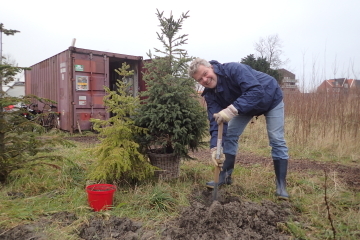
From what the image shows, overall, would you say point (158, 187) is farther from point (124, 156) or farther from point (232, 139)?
point (232, 139)

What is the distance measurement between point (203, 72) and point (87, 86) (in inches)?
227

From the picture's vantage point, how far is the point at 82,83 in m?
7.71

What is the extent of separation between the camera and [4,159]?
3.09m

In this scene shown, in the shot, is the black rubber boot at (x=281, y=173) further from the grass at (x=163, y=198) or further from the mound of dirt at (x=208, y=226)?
the mound of dirt at (x=208, y=226)

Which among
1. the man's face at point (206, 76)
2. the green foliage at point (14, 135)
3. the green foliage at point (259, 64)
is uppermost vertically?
the green foliage at point (259, 64)

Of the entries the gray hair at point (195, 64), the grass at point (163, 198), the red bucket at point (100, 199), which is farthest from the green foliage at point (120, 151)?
the gray hair at point (195, 64)

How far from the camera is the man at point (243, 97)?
8.89 ft

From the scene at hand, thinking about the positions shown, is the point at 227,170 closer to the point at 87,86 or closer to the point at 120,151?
the point at 120,151

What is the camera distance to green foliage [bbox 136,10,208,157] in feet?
10.7

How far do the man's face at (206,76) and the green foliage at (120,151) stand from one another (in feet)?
2.87

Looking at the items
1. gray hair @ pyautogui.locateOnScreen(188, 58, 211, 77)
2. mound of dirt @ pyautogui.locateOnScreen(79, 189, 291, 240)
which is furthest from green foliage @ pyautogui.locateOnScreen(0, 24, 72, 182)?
A: gray hair @ pyautogui.locateOnScreen(188, 58, 211, 77)

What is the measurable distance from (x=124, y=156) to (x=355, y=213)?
7.41 feet

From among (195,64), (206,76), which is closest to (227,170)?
(206,76)

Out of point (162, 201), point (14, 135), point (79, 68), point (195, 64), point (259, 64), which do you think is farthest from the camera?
point (259, 64)
